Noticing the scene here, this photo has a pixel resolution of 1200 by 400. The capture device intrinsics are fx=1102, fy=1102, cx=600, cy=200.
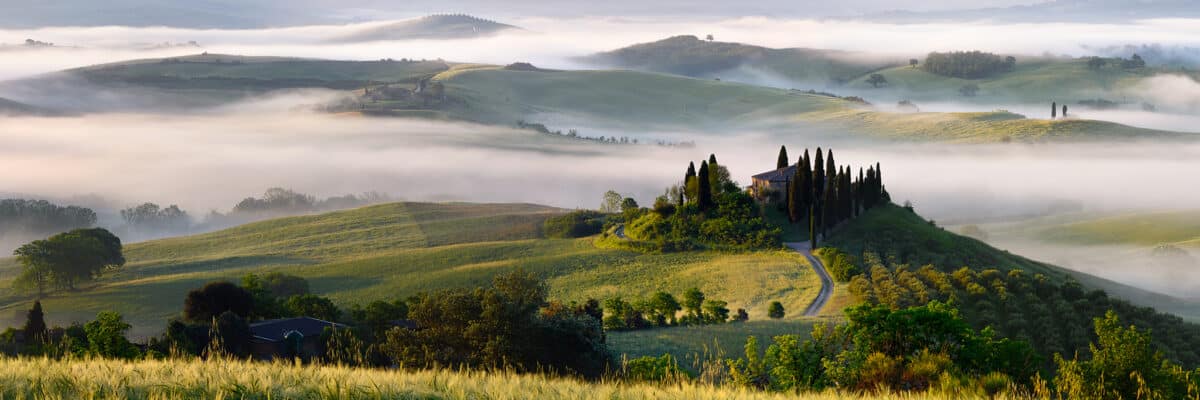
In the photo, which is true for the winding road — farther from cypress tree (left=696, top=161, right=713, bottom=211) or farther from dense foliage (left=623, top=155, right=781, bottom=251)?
cypress tree (left=696, top=161, right=713, bottom=211)

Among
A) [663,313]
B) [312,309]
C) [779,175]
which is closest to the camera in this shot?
[312,309]

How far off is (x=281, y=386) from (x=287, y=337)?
3539cm

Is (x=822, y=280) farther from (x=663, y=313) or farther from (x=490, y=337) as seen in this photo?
(x=490, y=337)

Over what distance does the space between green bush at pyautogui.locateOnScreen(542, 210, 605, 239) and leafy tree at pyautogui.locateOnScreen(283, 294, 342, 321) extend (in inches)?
1813

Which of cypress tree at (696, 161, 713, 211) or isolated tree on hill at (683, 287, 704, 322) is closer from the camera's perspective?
isolated tree on hill at (683, 287, 704, 322)

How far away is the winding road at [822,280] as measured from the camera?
201 ft

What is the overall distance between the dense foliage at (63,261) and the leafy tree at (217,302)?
4237cm

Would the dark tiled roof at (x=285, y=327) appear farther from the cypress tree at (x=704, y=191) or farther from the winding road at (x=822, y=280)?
the cypress tree at (x=704, y=191)

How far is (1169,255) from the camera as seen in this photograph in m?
144

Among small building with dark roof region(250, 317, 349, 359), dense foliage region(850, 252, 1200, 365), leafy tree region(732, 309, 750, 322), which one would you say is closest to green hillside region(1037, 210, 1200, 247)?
dense foliage region(850, 252, 1200, 365)

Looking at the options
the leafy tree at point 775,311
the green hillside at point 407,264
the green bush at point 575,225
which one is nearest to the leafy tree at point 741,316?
the green hillside at point 407,264

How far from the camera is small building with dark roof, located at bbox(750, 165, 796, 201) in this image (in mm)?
89438

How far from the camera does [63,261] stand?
96.4 m

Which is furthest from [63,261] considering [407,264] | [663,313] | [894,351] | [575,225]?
[894,351]
